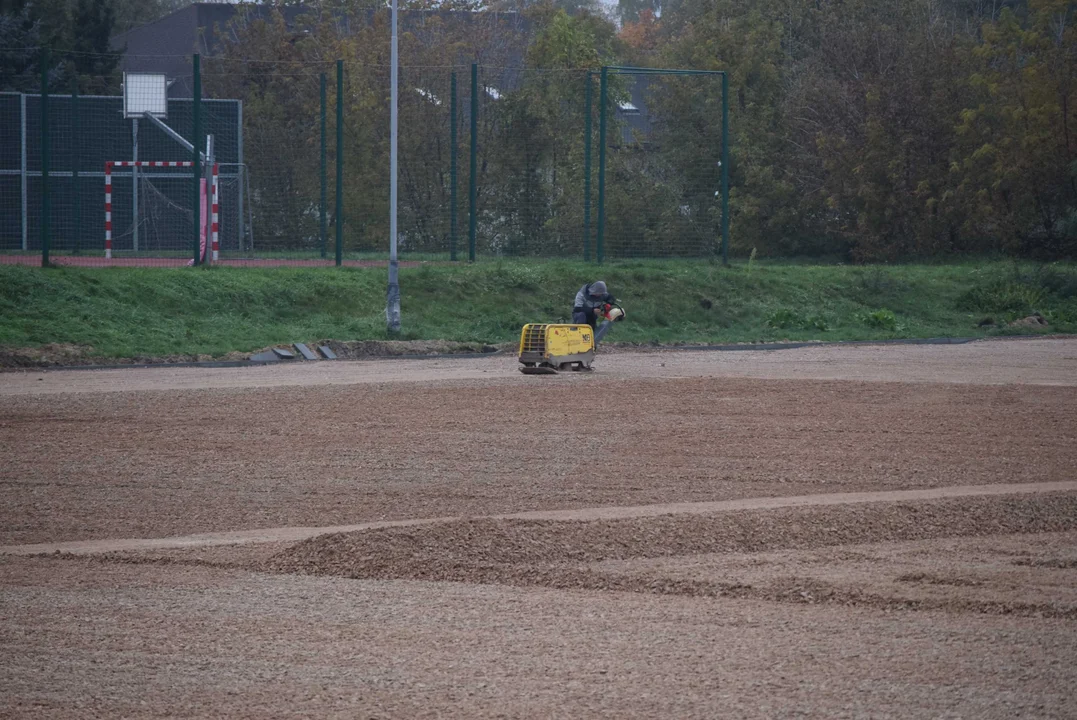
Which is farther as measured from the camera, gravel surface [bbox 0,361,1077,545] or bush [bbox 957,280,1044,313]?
bush [bbox 957,280,1044,313]

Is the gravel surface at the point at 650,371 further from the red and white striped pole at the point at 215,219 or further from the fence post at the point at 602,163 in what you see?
the red and white striped pole at the point at 215,219

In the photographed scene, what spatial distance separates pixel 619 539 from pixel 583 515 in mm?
825

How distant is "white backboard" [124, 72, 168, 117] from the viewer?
28281 mm

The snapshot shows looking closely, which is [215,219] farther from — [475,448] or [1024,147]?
[1024,147]

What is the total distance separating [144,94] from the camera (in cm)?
2847

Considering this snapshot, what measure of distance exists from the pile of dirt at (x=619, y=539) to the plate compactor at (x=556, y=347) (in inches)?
339

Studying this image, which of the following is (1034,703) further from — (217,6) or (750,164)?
(217,6)

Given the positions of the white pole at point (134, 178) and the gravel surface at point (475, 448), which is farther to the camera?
the white pole at point (134, 178)

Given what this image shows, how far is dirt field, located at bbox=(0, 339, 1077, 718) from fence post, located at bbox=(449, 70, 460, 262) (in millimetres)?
11921

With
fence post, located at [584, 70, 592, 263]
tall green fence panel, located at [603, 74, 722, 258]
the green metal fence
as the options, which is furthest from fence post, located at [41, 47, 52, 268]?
tall green fence panel, located at [603, 74, 722, 258]

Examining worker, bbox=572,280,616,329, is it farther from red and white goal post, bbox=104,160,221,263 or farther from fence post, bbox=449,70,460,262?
red and white goal post, bbox=104,160,221,263

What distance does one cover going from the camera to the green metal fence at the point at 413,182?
89.0ft

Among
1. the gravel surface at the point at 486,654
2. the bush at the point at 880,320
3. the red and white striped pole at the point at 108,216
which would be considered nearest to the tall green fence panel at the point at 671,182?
the bush at the point at 880,320

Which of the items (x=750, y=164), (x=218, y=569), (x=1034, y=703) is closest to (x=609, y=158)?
(x=750, y=164)
